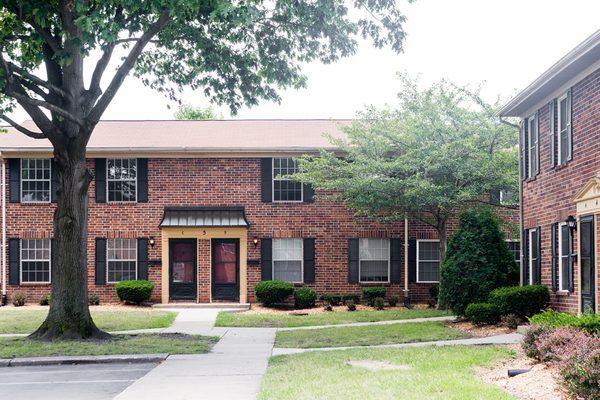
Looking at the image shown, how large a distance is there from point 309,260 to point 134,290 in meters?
5.86

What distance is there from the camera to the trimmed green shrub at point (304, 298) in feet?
89.8

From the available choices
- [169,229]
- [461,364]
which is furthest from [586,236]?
[169,229]

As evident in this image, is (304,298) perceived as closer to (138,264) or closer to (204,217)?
(204,217)

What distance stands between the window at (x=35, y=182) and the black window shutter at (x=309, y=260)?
8852mm

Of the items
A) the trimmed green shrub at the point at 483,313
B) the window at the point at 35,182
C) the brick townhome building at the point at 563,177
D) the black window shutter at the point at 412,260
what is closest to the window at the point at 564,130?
the brick townhome building at the point at 563,177

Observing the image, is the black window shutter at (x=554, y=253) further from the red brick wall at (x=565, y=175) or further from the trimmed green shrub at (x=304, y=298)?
the trimmed green shrub at (x=304, y=298)

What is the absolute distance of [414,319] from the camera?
75.2 ft

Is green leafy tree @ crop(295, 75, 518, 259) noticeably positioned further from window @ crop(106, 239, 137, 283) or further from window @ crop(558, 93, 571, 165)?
window @ crop(106, 239, 137, 283)

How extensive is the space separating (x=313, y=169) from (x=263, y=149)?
271cm

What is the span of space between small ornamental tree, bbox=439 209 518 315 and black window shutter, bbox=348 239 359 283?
25.6 feet

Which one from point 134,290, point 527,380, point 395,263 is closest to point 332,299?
point 395,263

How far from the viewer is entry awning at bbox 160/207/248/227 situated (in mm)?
28172

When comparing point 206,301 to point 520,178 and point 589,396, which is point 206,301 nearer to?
point 520,178

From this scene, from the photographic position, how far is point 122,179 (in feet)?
94.4
